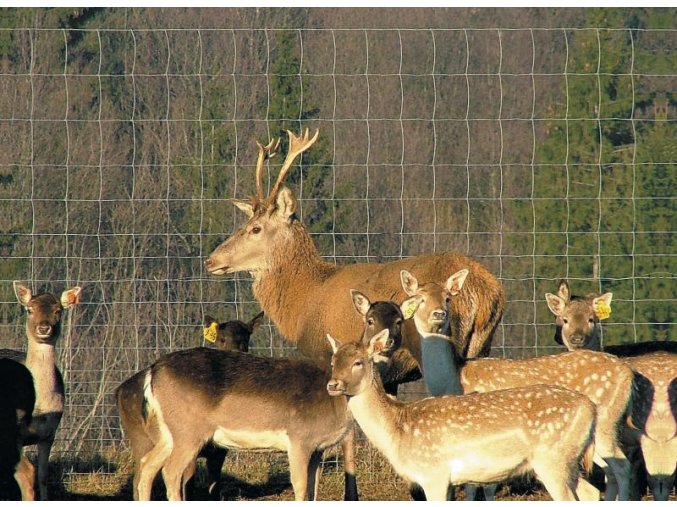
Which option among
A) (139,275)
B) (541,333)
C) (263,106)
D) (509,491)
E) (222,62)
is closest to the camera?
(509,491)

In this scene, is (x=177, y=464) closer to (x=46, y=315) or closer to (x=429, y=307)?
(x=46, y=315)

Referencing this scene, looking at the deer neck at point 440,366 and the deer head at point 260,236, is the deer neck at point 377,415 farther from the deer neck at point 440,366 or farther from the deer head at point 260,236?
the deer head at point 260,236

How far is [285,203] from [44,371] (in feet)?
8.67

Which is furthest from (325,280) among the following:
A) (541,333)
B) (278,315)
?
(541,333)

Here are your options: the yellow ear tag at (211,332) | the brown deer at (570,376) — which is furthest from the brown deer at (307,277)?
the brown deer at (570,376)

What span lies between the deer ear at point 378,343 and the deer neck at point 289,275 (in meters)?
3.17

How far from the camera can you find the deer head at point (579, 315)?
1016cm

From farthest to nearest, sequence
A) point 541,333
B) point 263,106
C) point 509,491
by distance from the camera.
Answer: point 541,333 < point 263,106 < point 509,491

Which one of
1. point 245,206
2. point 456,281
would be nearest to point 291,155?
point 245,206

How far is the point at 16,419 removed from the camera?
9367 millimetres

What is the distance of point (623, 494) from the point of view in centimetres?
862

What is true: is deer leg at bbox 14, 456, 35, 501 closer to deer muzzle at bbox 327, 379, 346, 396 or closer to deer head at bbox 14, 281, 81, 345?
deer head at bbox 14, 281, 81, 345

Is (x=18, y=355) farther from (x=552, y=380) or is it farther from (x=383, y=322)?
(x=552, y=380)

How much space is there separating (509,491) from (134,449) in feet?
10.1
